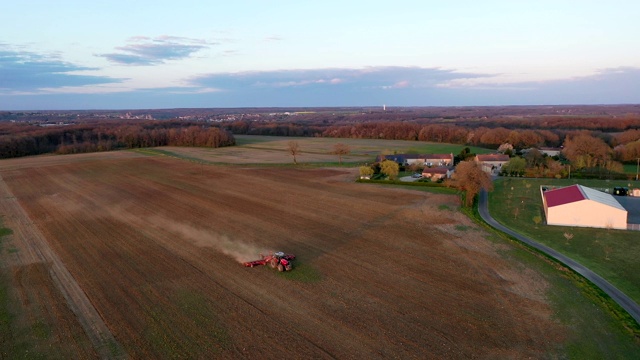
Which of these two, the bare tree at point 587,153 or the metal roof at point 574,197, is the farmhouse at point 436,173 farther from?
the bare tree at point 587,153

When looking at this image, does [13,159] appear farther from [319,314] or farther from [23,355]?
[319,314]

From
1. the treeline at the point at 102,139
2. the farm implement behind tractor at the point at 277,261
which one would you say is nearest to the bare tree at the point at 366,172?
the farm implement behind tractor at the point at 277,261

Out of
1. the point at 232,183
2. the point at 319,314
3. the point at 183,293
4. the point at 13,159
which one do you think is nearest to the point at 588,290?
the point at 319,314

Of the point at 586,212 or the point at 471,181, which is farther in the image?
the point at 471,181

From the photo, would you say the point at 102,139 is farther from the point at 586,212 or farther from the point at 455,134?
the point at 586,212

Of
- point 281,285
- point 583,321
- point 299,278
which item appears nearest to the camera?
point 583,321

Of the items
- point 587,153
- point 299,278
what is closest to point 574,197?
point 299,278

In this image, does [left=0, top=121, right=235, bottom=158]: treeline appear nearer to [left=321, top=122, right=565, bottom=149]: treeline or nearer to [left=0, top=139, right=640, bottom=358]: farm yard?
[left=321, top=122, right=565, bottom=149]: treeline

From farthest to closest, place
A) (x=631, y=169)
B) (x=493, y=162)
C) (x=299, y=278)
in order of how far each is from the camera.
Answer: (x=493, y=162) < (x=631, y=169) < (x=299, y=278)
